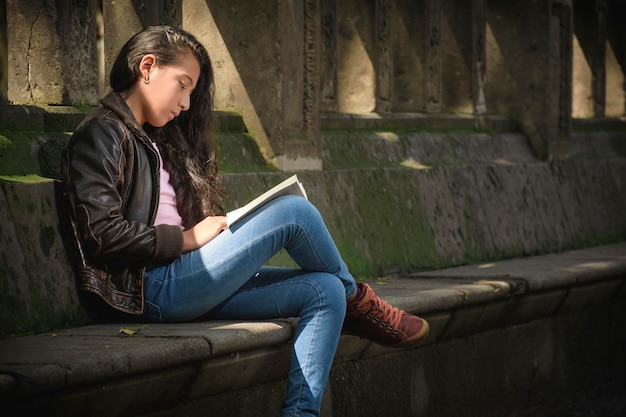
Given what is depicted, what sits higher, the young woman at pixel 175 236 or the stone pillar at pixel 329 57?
the stone pillar at pixel 329 57

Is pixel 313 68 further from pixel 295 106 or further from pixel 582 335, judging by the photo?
pixel 582 335

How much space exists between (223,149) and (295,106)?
51cm

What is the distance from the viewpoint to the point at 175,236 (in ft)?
15.2

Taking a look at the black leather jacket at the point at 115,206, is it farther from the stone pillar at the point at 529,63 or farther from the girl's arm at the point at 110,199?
the stone pillar at the point at 529,63

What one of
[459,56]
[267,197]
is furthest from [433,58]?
[267,197]

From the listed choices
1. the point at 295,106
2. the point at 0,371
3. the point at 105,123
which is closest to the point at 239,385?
the point at 105,123

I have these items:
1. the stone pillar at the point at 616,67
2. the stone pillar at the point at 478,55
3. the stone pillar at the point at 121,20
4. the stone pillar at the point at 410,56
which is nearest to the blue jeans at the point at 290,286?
the stone pillar at the point at 121,20

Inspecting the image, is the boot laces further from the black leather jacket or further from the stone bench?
the black leather jacket

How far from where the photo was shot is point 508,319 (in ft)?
22.5

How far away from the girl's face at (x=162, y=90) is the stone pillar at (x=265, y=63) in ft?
4.93

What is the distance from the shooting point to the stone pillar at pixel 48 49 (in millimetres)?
5316

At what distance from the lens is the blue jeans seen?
4.66 m

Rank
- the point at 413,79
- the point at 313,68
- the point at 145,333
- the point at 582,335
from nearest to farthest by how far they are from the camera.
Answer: the point at 145,333, the point at 313,68, the point at 582,335, the point at 413,79

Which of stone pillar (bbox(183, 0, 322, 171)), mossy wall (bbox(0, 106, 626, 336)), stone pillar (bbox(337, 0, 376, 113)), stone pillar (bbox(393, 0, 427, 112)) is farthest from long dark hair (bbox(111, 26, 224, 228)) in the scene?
stone pillar (bbox(393, 0, 427, 112))
